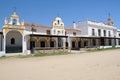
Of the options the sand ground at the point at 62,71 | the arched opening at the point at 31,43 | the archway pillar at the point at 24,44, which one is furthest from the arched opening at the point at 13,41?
the sand ground at the point at 62,71

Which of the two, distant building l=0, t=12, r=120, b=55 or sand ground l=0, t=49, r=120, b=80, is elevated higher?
distant building l=0, t=12, r=120, b=55

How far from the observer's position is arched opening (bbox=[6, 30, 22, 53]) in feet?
84.5

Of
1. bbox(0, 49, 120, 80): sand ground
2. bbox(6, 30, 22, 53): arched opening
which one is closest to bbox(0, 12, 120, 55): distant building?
bbox(6, 30, 22, 53): arched opening

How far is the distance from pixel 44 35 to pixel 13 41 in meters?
5.52

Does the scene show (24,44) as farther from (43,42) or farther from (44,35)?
(43,42)

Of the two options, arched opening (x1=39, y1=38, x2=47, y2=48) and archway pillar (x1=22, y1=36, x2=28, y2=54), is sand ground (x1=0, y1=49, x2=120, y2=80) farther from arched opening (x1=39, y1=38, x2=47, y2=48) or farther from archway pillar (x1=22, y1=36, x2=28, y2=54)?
arched opening (x1=39, y1=38, x2=47, y2=48)

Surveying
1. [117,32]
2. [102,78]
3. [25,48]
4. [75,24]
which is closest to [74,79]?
[102,78]

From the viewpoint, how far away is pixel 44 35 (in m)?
26.2

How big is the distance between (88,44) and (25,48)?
60.6 ft

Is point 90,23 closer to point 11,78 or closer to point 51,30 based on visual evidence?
point 51,30

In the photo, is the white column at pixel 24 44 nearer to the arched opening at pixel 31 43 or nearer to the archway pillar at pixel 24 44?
the archway pillar at pixel 24 44

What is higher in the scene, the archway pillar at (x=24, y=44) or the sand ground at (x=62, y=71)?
the archway pillar at (x=24, y=44)

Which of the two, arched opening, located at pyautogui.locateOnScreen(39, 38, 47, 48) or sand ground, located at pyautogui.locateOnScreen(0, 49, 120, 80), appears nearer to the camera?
sand ground, located at pyautogui.locateOnScreen(0, 49, 120, 80)

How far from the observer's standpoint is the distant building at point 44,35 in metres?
25.0
